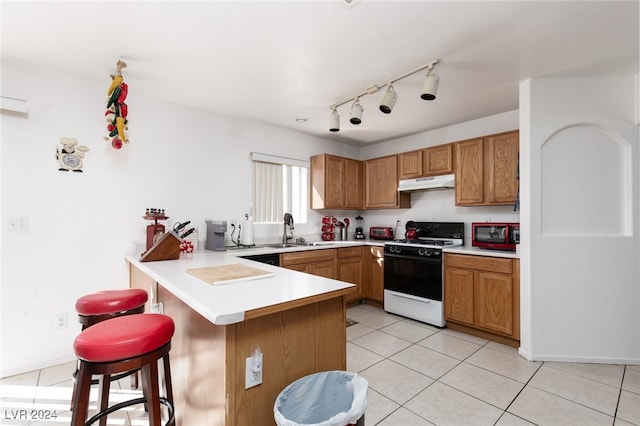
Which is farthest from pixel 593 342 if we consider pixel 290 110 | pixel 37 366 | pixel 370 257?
pixel 37 366

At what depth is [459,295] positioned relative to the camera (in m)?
3.18

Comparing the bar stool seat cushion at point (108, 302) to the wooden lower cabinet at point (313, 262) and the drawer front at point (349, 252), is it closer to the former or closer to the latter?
the wooden lower cabinet at point (313, 262)

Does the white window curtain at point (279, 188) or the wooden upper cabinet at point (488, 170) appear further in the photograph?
the white window curtain at point (279, 188)

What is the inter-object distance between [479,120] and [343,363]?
3.39 meters

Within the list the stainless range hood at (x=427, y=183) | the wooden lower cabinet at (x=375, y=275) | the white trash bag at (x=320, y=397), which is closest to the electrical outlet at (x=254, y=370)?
the white trash bag at (x=320, y=397)

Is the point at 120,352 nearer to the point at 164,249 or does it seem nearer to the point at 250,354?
the point at 250,354

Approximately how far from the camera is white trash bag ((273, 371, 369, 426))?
3.75 ft

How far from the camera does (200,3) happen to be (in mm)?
1664

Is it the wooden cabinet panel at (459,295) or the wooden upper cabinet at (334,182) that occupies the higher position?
the wooden upper cabinet at (334,182)

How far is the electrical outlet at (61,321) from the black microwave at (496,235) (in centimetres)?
401

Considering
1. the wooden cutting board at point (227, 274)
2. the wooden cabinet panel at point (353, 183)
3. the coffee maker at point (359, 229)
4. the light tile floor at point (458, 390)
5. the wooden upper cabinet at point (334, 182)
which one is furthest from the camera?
the coffee maker at point (359, 229)

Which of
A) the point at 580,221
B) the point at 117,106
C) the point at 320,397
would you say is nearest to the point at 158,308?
the point at 320,397

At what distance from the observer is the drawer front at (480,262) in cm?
283

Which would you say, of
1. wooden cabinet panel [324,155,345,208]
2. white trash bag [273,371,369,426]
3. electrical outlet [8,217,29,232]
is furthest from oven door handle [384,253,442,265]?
electrical outlet [8,217,29,232]
